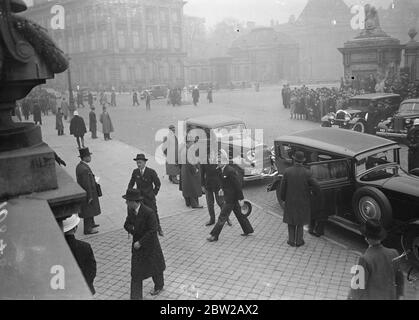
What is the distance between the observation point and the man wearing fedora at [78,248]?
4367 millimetres

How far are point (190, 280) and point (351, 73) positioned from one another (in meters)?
23.4

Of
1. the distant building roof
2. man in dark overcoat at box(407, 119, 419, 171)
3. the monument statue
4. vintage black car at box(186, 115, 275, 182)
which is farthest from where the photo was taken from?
the distant building roof

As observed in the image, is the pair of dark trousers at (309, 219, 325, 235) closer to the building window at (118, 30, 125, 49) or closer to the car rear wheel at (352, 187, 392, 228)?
the car rear wheel at (352, 187, 392, 228)

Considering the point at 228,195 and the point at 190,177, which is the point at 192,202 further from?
the point at 228,195

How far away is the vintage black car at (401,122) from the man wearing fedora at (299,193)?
391 inches

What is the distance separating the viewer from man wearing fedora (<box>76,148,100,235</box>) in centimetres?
834

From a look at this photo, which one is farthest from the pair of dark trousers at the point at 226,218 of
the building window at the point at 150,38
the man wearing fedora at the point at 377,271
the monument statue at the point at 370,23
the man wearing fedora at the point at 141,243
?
the building window at the point at 150,38

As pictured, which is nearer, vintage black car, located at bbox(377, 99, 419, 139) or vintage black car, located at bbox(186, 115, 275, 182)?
vintage black car, located at bbox(186, 115, 275, 182)

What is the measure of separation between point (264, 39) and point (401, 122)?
55.7m

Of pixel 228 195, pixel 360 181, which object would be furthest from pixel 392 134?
pixel 228 195

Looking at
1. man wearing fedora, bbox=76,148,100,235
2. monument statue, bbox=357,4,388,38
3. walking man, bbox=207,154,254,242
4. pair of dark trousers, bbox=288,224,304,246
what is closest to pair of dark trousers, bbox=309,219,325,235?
pair of dark trousers, bbox=288,224,304,246

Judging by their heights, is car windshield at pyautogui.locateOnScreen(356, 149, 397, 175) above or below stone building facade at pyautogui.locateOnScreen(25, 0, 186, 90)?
below

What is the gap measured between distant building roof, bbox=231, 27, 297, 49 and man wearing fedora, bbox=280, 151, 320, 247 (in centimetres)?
6350
